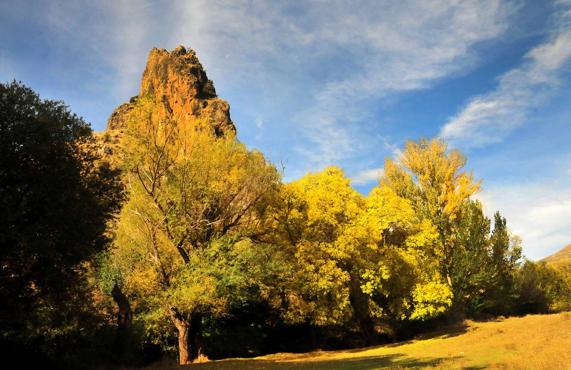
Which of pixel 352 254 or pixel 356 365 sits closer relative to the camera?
pixel 356 365

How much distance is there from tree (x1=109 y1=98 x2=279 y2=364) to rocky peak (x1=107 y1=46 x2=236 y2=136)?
111 m

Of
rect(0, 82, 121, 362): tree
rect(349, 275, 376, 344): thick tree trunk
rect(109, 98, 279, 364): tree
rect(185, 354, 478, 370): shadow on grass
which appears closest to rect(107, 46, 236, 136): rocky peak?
rect(349, 275, 376, 344): thick tree trunk

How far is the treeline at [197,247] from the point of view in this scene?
14273 millimetres

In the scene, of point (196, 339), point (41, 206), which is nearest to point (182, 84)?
point (196, 339)

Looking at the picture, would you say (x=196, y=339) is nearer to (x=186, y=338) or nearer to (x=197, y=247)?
(x=186, y=338)

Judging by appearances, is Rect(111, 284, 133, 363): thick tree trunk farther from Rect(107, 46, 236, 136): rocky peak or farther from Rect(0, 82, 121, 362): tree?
Rect(107, 46, 236, 136): rocky peak

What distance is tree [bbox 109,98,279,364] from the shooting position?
2395 cm

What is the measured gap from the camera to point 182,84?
142625 millimetres

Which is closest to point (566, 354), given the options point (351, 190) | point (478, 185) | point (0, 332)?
point (351, 190)

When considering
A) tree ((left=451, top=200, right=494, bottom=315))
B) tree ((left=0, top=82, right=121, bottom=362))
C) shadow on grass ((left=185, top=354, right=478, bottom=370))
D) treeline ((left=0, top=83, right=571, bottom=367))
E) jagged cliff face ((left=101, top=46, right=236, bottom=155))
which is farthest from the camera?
jagged cliff face ((left=101, top=46, right=236, bottom=155))

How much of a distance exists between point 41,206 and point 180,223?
36.9ft

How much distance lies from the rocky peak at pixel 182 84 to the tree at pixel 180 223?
365 ft

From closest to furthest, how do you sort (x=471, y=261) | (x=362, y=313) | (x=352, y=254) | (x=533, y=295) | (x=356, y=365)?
(x=356, y=365) → (x=352, y=254) → (x=362, y=313) → (x=471, y=261) → (x=533, y=295)

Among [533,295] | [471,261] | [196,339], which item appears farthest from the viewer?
[533,295]
